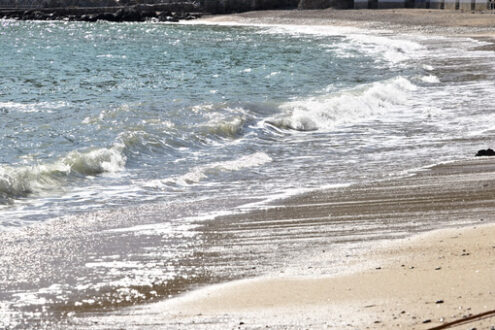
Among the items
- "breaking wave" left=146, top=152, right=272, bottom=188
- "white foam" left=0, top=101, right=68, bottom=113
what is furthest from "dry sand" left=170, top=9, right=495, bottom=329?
"white foam" left=0, top=101, right=68, bottom=113

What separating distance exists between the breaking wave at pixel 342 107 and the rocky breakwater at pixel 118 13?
6571cm

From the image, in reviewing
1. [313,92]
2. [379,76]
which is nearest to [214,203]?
[313,92]

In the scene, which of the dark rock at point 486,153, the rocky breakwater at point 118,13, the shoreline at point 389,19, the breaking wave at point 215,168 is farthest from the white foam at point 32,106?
the rocky breakwater at point 118,13

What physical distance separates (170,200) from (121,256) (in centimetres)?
268

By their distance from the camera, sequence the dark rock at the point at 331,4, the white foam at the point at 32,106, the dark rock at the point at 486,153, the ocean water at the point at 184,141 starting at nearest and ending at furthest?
1. the ocean water at the point at 184,141
2. the dark rock at the point at 486,153
3. the white foam at the point at 32,106
4. the dark rock at the point at 331,4

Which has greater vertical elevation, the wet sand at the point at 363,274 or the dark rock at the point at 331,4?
the wet sand at the point at 363,274

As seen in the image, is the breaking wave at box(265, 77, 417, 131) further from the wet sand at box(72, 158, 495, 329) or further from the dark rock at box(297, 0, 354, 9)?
the dark rock at box(297, 0, 354, 9)

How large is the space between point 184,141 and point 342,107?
5424mm

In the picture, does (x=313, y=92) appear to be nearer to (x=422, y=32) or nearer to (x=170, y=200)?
(x=170, y=200)

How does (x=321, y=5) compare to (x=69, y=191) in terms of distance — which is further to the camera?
(x=321, y=5)

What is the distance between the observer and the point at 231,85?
82.5 ft

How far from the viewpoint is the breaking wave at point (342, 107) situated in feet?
56.1

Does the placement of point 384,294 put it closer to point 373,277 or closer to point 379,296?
point 379,296

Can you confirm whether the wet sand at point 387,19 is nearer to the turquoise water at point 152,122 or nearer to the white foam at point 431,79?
the turquoise water at point 152,122
